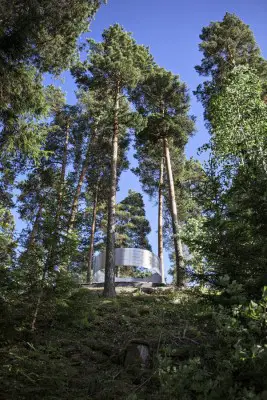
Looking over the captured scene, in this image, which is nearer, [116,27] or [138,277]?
[116,27]

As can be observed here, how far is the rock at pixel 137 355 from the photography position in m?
6.12

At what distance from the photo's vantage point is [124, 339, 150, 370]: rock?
6.12m

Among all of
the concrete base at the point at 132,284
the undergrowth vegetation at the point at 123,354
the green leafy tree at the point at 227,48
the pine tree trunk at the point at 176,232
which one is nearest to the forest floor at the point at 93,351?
the undergrowth vegetation at the point at 123,354

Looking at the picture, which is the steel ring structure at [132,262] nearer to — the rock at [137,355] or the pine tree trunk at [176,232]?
the pine tree trunk at [176,232]

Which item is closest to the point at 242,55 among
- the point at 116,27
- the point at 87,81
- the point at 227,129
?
the point at 116,27

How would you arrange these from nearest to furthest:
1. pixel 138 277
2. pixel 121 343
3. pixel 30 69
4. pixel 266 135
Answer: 1. pixel 121 343
2. pixel 266 135
3. pixel 30 69
4. pixel 138 277

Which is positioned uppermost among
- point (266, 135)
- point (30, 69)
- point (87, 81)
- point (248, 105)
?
point (87, 81)

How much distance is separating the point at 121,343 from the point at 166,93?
1635 centimetres

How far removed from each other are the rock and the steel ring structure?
11555 mm

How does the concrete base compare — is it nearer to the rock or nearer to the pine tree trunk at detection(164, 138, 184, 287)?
the pine tree trunk at detection(164, 138, 184, 287)

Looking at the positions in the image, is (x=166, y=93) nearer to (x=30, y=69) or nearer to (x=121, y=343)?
(x=30, y=69)

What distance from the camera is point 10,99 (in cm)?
1037

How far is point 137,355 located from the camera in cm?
629

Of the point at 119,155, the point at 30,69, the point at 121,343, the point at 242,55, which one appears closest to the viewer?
the point at 121,343
